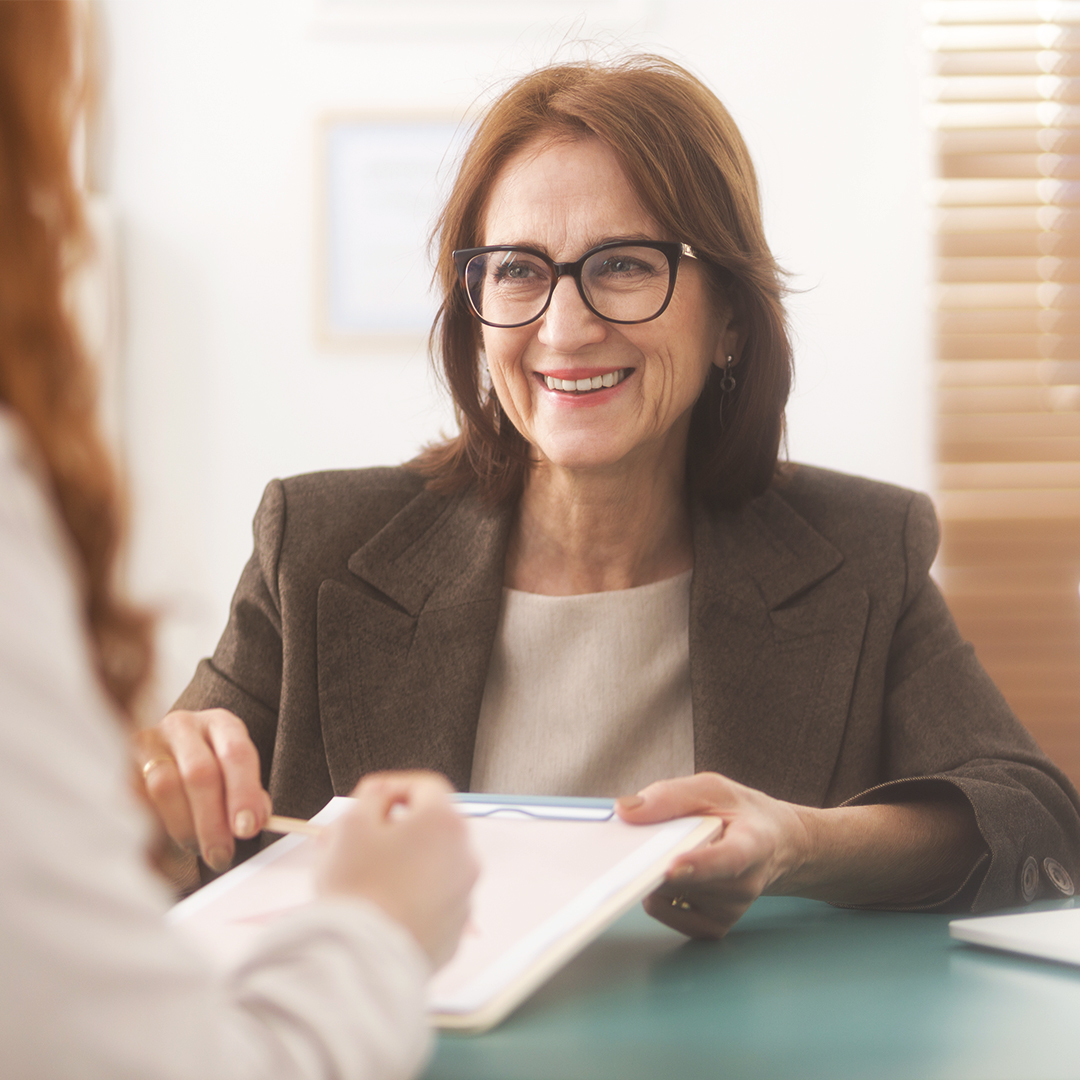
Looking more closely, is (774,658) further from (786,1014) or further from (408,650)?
(786,1014)

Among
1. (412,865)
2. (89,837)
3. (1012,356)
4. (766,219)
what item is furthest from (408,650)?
(1012,356)

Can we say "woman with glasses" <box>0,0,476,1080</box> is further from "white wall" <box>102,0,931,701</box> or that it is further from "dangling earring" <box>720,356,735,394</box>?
"white wall" <box>102,0,931,701</box>

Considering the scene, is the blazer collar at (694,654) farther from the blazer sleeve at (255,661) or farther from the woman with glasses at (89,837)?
the woman with glasses at (89,837)

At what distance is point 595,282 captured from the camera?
1.31 meters

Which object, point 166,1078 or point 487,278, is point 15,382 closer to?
point 166,1078

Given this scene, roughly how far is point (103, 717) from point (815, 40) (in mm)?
2338

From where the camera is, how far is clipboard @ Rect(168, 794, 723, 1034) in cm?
62

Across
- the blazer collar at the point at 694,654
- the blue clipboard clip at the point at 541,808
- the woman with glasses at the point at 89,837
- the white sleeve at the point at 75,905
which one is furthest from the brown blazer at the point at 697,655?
the white sleeve at the point at 75,905

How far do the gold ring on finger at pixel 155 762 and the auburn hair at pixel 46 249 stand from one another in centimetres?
46

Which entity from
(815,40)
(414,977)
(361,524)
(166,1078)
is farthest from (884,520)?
(815,40)

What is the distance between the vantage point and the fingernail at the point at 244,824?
2.84 feet

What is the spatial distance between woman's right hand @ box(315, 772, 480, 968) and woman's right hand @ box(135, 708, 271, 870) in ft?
1.23

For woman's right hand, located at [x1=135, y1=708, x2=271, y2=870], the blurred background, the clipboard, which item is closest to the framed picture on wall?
the blurred background

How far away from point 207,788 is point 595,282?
2.35ft
